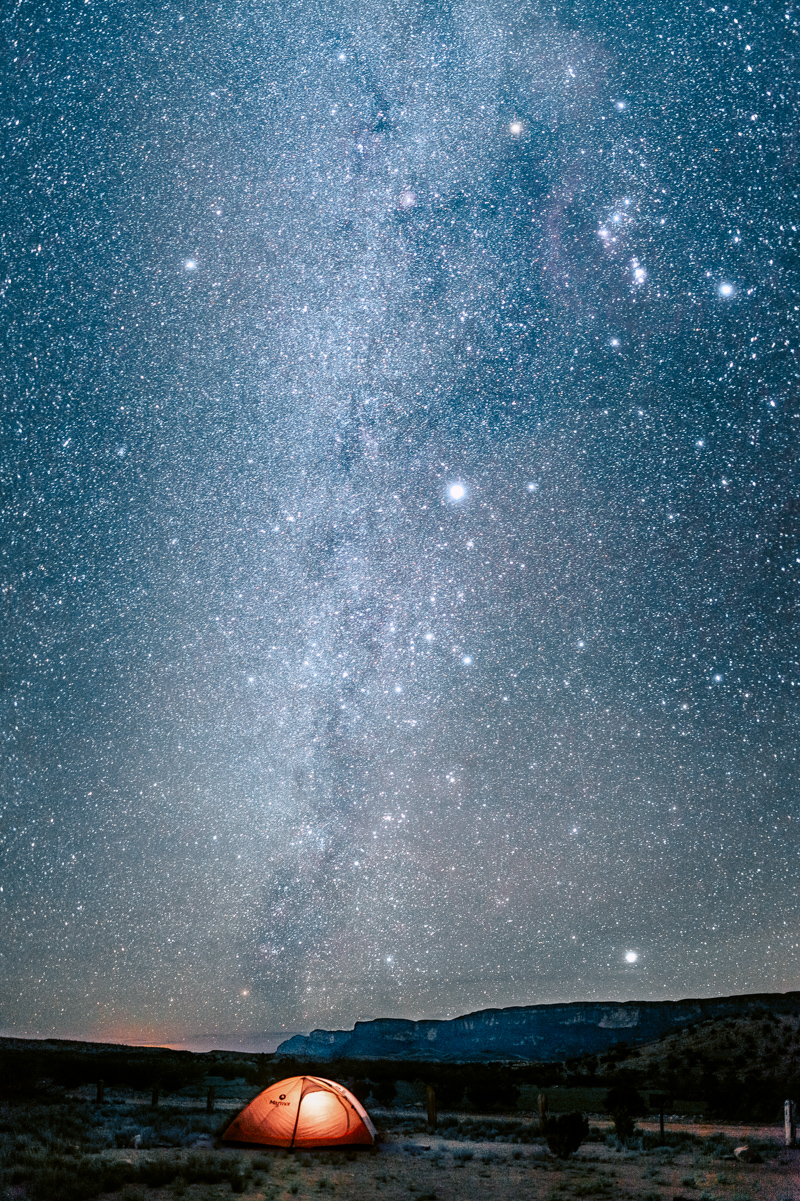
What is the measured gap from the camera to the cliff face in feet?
350

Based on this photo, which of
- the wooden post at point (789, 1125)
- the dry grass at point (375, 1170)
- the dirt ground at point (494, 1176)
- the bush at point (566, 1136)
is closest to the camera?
the dry grass at point (375, 1170)

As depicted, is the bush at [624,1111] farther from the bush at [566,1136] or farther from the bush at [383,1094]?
the bush at [383,1094]

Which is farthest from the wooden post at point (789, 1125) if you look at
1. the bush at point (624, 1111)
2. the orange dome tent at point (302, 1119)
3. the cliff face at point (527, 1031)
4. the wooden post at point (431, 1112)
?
the cliff face at point (527, 1031)

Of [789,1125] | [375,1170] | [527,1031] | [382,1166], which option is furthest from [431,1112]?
[527,1031]

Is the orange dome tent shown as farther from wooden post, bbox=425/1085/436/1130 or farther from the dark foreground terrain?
wooden post, bbox=425/1085/436/1130

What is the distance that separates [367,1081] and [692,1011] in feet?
247

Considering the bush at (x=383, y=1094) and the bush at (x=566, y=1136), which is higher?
the bush at (x=566, y=1136)

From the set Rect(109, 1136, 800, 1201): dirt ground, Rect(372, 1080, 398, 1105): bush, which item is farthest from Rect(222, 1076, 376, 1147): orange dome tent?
Rect(372, 1080, 398, 1105): bush

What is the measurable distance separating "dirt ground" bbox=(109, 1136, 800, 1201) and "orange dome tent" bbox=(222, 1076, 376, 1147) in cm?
28

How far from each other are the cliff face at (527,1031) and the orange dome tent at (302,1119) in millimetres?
87821

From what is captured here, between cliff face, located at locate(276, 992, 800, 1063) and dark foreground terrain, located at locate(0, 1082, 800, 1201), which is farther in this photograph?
cliff face, located at locate(276, 992, 800, 1063)

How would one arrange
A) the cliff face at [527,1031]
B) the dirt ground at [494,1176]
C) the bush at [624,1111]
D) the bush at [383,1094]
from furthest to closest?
the cliff face at [527,1031] → the bush at [383,1094] → the bush at [624,1111] → the dirt ground at [494,1176]

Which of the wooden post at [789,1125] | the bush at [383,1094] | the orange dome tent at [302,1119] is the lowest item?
the bush at [383,1094]

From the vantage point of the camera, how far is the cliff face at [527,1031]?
10656 centimetres
